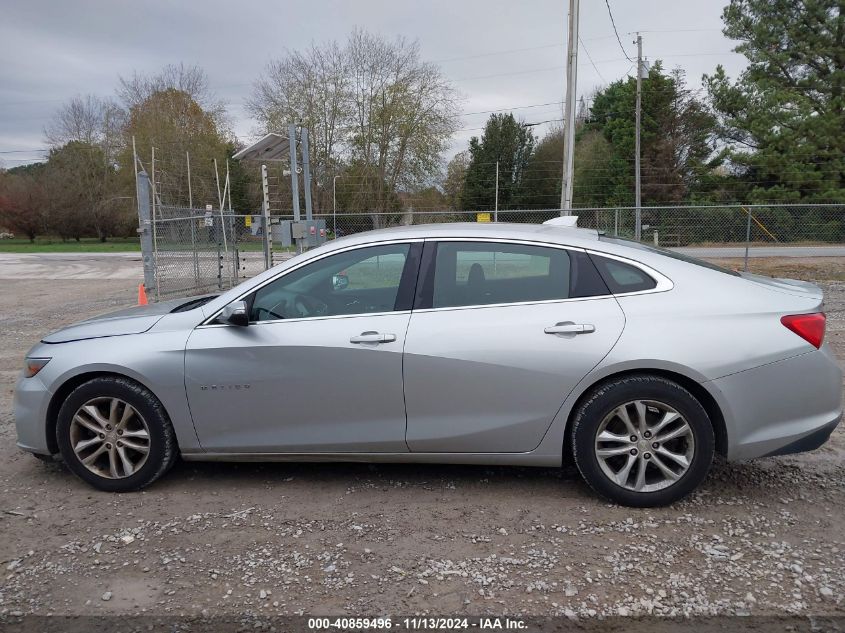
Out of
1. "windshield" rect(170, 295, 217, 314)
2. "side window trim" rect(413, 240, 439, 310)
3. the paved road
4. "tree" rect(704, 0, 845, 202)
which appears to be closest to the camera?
"side window trim" rect(413, 240, 439, 310)

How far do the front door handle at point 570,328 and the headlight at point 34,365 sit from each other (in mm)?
2984

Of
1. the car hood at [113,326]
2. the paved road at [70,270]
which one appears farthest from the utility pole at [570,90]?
the car hood at [113,326]

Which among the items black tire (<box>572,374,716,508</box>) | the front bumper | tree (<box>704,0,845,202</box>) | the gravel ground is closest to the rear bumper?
black tire (<box>572,374,716,508</box>)

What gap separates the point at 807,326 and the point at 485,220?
12.9 meters

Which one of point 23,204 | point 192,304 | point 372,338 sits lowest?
point 372,338

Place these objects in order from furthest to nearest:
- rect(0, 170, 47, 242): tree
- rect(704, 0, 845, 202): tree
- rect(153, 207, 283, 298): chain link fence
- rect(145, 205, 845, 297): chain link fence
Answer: rect(0, 170, 47, 242): tree → rect(704, 0, 845, 202): tree → rect(145, 205, 845, 297): chain link fence → rect(153, 207, 283, 298): chain link fence

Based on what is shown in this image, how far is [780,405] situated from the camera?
140 inches

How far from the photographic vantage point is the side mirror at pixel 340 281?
4113 mm

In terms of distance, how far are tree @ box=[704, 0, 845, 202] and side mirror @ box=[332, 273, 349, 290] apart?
35099mm

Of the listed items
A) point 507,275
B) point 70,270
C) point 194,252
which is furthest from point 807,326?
point 70,270

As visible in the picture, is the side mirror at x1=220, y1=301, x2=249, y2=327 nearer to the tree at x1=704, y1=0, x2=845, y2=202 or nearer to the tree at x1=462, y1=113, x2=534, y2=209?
the tree at x1=704, y1=0, x2=845, y2=202

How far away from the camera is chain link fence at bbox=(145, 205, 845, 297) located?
13.7 meters

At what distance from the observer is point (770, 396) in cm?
354

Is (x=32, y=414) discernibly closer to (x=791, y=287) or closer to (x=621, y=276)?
(x=621, y=276)
